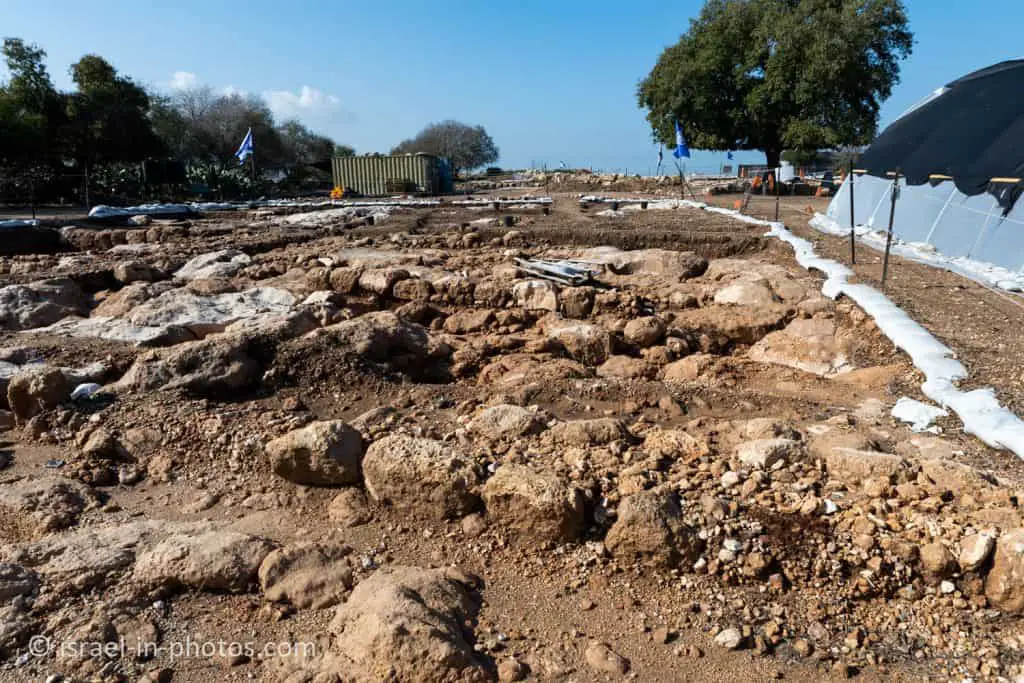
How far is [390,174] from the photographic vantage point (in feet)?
101

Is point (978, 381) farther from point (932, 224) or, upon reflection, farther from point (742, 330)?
point (932, 224)

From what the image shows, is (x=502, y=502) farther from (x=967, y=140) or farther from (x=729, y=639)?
(x=967, y=140)

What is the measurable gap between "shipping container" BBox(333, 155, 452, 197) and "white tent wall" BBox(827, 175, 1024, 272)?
65.3 feet

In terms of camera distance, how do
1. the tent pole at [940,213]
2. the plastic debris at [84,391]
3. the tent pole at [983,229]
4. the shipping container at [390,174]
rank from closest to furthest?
the plastic debris at [84,391]
the tent pole at [983,229]
the tent pole at [940,213]
the shipping container at [390,174]

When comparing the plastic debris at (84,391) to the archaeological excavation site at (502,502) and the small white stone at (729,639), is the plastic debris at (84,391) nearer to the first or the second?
the archaeological excavation site at (502,502)

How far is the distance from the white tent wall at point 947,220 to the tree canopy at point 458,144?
161ft

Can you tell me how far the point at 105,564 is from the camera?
9.62 feet

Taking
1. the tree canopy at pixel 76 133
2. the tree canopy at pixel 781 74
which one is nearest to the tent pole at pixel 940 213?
the tree canopy at pixel 781 74

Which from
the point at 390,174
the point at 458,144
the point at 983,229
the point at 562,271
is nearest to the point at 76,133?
the point at 390,174

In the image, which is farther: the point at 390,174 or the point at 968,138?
the point at 390,174

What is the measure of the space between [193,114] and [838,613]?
44362mm

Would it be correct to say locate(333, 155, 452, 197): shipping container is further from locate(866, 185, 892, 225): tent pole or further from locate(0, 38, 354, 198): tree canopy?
locate(866, 185, 892, 225): tent pole

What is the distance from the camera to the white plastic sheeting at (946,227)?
29.1ft

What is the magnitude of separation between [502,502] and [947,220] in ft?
35.6
